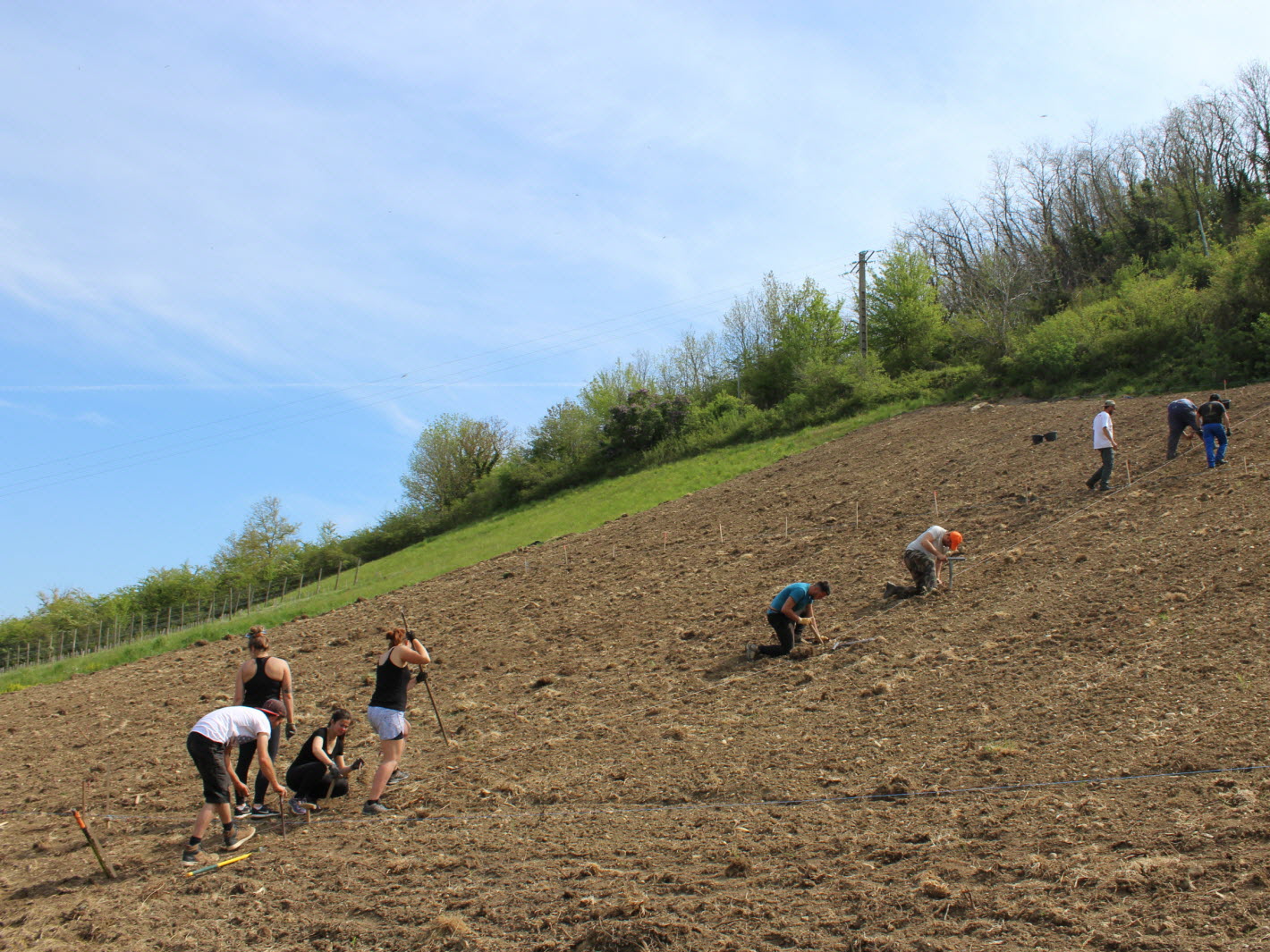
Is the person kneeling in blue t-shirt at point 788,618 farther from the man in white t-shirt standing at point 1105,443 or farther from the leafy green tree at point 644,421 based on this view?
the leafy green tree at point 644,421

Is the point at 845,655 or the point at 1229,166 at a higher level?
the point at 1229,166

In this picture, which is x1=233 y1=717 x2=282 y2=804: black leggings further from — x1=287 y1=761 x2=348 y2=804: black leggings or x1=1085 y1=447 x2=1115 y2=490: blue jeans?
x1=1085 y1=447 x2=1115 y2=490: blue jeans

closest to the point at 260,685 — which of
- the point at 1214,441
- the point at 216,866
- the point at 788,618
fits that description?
the point at 216,866

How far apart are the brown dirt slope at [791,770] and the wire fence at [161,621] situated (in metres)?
21.7

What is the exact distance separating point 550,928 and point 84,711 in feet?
51.4

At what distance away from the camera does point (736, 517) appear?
24.9 meters

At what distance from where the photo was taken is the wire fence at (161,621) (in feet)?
132

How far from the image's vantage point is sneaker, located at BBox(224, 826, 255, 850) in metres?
8.40

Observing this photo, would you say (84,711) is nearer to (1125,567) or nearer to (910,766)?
(910,766)

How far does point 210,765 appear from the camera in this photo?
320 inches

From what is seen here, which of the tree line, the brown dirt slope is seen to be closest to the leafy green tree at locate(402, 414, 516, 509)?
the tree line

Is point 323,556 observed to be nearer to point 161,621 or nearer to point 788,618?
point 161,621

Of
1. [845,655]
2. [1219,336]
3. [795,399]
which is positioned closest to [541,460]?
[795,399]

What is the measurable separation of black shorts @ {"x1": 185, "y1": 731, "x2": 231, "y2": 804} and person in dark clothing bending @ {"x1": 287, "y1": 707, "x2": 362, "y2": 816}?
3.98ft
